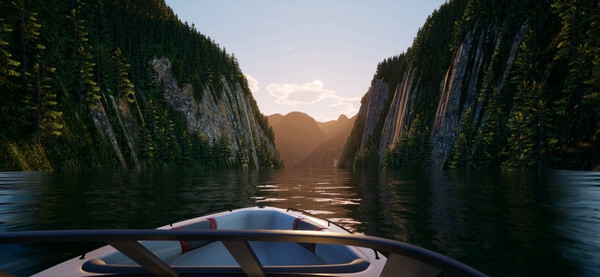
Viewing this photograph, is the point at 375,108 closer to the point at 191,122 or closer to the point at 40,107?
the point at 191,122

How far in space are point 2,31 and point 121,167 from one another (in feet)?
67.2

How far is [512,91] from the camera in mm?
51812

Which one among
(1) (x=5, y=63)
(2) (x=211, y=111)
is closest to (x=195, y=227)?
(1) (x=5, y=63)

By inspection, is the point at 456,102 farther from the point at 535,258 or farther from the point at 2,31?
the point at 2,31

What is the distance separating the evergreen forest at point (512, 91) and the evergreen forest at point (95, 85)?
170ft

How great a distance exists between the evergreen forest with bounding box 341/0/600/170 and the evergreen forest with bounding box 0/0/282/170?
170 ft

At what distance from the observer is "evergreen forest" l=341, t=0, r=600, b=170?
35344mm

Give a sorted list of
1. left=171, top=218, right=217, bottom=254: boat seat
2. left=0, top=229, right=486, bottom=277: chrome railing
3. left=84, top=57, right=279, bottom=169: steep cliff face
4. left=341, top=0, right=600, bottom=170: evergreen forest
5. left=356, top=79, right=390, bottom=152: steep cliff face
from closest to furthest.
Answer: left=0, top=229, right=486, bottom=277: chrome railing < left=171, top=218, right=217, bottom=254: boat seat < left=341, top=0, right=600, bottom=170: evergreen forest < left=84, top=57, right=279, bottom=169: steep cliff face < left=356, top=79, right=390, bottom=152: steep cliff face

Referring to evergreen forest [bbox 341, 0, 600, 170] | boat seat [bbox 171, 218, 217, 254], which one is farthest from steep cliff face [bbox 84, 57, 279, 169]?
boat seat [bbox 171, 218, 217, 254]

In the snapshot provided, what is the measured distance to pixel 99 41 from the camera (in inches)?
2712

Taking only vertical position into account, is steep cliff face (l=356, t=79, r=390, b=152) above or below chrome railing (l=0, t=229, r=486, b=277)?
above

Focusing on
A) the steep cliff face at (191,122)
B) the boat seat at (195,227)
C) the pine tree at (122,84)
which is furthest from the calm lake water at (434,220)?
the pine tree at (122,84)

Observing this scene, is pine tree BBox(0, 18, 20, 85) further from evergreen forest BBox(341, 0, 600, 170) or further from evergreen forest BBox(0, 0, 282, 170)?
evergreen forest BBox(341, 0, 600, 170)

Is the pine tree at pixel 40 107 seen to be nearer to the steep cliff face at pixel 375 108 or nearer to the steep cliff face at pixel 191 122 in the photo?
the steep cliff face at pixel 191 122
